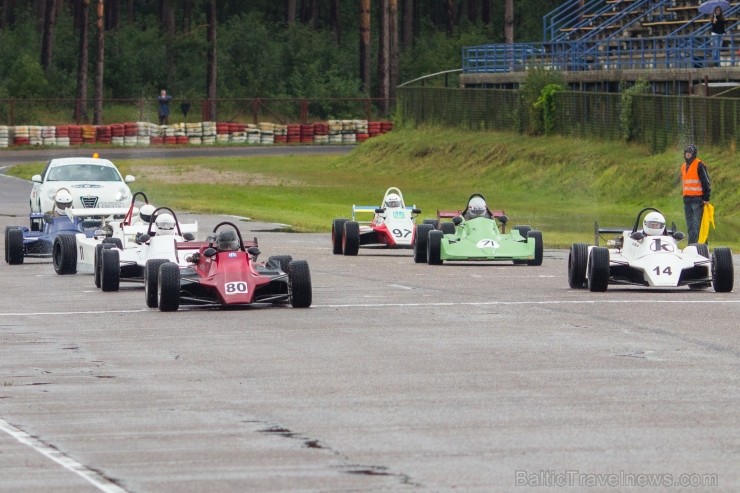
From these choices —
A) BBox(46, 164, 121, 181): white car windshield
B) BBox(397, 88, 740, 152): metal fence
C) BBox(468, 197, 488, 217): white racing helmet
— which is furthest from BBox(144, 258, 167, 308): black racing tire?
BBox(397, 88, 740, 152): metal fence

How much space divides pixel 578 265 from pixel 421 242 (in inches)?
218

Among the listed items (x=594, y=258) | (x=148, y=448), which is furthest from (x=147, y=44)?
(x=148, y=448)

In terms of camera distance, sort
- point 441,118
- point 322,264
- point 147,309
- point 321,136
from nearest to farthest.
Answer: point 147,309 → point 322,264 → point 441,118 → point 321,136

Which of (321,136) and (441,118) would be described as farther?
(321,136)

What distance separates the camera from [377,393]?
13891 mm

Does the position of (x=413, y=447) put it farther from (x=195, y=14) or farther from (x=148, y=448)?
(x=195, y=14)

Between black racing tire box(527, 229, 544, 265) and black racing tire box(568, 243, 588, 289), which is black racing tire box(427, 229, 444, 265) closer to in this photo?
black racing tire box(527, 229, 544, 265)

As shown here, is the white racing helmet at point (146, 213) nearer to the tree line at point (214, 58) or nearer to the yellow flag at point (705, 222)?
the yellow flag at point (705, 222)

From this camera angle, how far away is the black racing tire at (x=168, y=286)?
64.9 ft

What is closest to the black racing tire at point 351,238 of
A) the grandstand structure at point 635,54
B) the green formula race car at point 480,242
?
the green formula race car at point 480,242

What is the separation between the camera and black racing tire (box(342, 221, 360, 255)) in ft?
97.7

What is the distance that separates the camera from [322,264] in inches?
1101

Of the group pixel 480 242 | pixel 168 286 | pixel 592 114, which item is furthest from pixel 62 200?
pixel 592 114

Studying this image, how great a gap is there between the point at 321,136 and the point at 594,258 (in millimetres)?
62893
